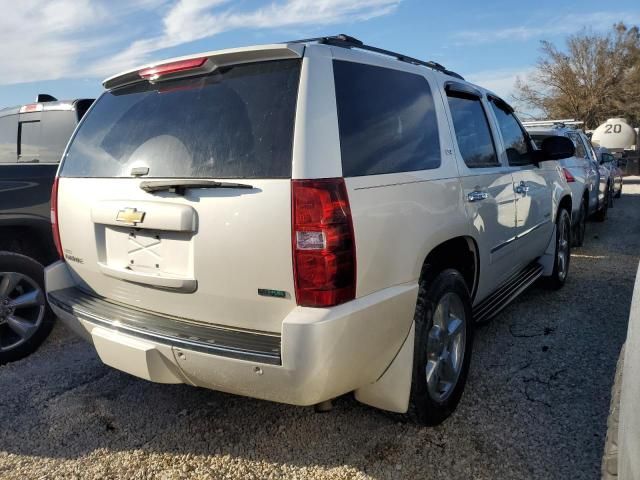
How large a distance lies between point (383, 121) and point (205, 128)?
838mm

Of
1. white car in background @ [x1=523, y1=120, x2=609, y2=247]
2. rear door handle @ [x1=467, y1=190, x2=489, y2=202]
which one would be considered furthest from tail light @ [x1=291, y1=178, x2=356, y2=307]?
white car in background @ [x1=523, y1=120, x2=609, y2=247]

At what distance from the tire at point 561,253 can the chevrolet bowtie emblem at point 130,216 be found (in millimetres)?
4114

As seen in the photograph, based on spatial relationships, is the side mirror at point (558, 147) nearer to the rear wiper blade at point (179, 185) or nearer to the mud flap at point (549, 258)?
the mud flap at point (549, 258)

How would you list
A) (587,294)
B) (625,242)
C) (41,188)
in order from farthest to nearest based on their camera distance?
(625,242) < (587,294) < (41,188)

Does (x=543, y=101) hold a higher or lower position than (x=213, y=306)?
higher

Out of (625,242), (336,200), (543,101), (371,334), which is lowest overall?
(625,242)

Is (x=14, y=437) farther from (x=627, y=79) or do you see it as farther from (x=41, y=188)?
(x=627, y=79)

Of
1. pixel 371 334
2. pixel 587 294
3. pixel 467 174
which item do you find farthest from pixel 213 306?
pixel 587 294

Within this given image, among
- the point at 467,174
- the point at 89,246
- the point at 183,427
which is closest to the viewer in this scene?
the point at 89,246

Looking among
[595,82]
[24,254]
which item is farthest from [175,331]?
[595,82]

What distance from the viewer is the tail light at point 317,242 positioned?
2.04 meters

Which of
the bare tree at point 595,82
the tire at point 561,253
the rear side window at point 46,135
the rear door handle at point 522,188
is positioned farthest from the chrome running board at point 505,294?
the bare tree at point 595,82

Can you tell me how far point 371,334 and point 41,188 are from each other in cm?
301

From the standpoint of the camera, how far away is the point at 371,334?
2211mm
